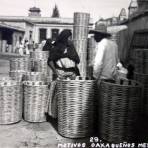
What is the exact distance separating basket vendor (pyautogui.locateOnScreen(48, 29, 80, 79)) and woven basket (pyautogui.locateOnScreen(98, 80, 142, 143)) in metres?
1.17

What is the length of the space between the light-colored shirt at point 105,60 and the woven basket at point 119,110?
53 centimetres

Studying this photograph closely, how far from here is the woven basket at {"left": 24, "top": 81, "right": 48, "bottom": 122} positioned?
427 centimetres

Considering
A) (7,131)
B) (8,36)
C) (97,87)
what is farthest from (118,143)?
(8,36)

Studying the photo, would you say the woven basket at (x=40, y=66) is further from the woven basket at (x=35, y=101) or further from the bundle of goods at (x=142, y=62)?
the bundle of goods at (x=142, y=62)

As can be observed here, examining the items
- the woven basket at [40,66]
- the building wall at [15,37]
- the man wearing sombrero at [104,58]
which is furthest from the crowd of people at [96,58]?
the building wall at [15,37]

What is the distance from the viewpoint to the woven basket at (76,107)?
11.6 ft

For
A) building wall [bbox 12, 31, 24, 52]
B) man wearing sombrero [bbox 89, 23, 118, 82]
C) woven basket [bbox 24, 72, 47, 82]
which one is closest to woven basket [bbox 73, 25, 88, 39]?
woven basket [bbox 24, 72, 47, 82]

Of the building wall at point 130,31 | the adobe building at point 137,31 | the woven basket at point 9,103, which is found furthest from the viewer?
the building wall at point 130,31

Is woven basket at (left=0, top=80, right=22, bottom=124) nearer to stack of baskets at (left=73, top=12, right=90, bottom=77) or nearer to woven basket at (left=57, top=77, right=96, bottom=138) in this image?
woven basket at (left=57, top=77, right=96, bottom=138)

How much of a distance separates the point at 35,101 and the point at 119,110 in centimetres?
144

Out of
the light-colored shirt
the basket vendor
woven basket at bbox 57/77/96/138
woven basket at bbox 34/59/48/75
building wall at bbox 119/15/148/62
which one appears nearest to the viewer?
woven basket at bbox 57/77/96/138

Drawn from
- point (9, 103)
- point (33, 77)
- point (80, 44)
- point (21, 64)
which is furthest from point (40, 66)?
point (9, 103)

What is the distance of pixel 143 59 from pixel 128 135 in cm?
217

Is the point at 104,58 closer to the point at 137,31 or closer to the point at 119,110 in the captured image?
the point at 119,110
